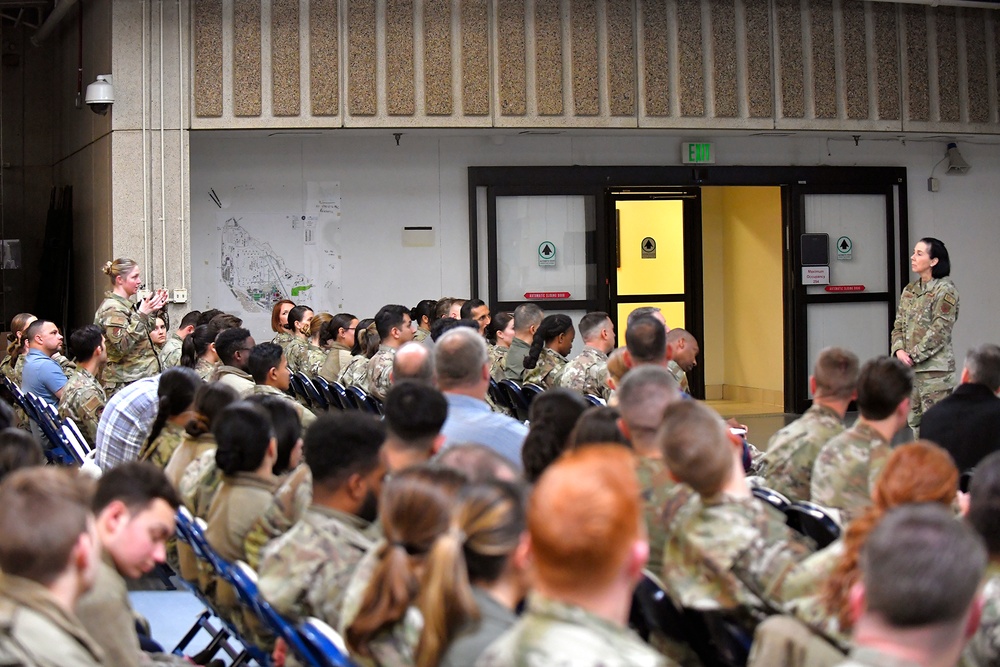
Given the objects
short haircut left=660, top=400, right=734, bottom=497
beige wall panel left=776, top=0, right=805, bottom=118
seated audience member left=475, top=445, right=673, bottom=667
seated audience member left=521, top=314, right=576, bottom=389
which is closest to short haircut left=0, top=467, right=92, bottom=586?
seated audience member left=475, top=445, right=673, bottom=667

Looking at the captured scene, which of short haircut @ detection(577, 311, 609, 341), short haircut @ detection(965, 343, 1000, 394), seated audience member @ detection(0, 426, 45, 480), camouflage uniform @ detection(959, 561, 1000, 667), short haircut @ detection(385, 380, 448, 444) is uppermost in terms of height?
short haircut @ detection(577, 311, 609, 341)

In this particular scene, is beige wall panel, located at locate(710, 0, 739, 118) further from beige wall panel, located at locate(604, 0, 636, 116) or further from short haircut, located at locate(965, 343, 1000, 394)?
short haircut, located at locate(965, 343, 1000, 394)

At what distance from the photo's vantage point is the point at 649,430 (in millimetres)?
3400

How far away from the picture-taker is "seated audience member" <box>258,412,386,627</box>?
264cm

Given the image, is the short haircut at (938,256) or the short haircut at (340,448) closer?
the short haircut at (340,448)

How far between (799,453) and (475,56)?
21.1 ft

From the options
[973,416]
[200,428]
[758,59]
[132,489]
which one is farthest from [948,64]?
[132,489]

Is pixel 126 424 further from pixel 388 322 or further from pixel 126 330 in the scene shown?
pixel 126 330

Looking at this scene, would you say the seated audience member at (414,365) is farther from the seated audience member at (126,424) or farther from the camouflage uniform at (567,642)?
the camouflage uniform at (567,642)

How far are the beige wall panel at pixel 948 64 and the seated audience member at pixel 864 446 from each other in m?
7.73

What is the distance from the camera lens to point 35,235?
12.4 meters

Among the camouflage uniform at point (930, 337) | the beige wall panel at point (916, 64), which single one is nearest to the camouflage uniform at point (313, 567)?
the camouflage uniform at point (930, 337)

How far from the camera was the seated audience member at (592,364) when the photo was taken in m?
6.70

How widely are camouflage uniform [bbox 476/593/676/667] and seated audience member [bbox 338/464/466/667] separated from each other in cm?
46
